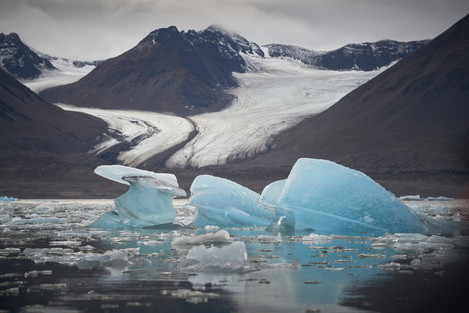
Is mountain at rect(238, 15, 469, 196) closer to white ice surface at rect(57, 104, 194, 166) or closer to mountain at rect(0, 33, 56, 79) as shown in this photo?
white ice surface at rect(57, 104, 194, 166)

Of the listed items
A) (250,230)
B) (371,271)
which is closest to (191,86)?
(250,230)

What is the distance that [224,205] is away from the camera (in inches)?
829

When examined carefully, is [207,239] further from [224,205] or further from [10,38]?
[10,38]

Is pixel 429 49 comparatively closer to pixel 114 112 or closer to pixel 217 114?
pixel 217 114

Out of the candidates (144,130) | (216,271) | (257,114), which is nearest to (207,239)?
(216,271)

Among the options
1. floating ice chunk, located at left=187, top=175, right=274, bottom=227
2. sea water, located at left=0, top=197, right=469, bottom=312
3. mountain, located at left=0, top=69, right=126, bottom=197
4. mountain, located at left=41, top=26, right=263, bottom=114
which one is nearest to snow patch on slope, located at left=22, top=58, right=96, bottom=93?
mountain, located at left=41, top=26, right=263, bottom=114

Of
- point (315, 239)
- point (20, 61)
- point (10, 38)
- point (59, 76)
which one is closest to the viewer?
point (315, 239)

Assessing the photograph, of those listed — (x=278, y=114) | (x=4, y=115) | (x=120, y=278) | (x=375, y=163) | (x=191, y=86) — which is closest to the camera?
(x=120, y=278)

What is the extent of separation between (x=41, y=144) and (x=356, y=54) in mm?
92659

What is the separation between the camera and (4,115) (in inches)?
3248

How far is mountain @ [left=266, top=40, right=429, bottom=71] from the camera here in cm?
14950

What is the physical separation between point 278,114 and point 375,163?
85.6 feet

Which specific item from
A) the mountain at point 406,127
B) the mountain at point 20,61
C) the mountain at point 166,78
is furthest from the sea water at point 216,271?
the mountain at point 20,61

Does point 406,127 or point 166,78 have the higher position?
point 166,78
